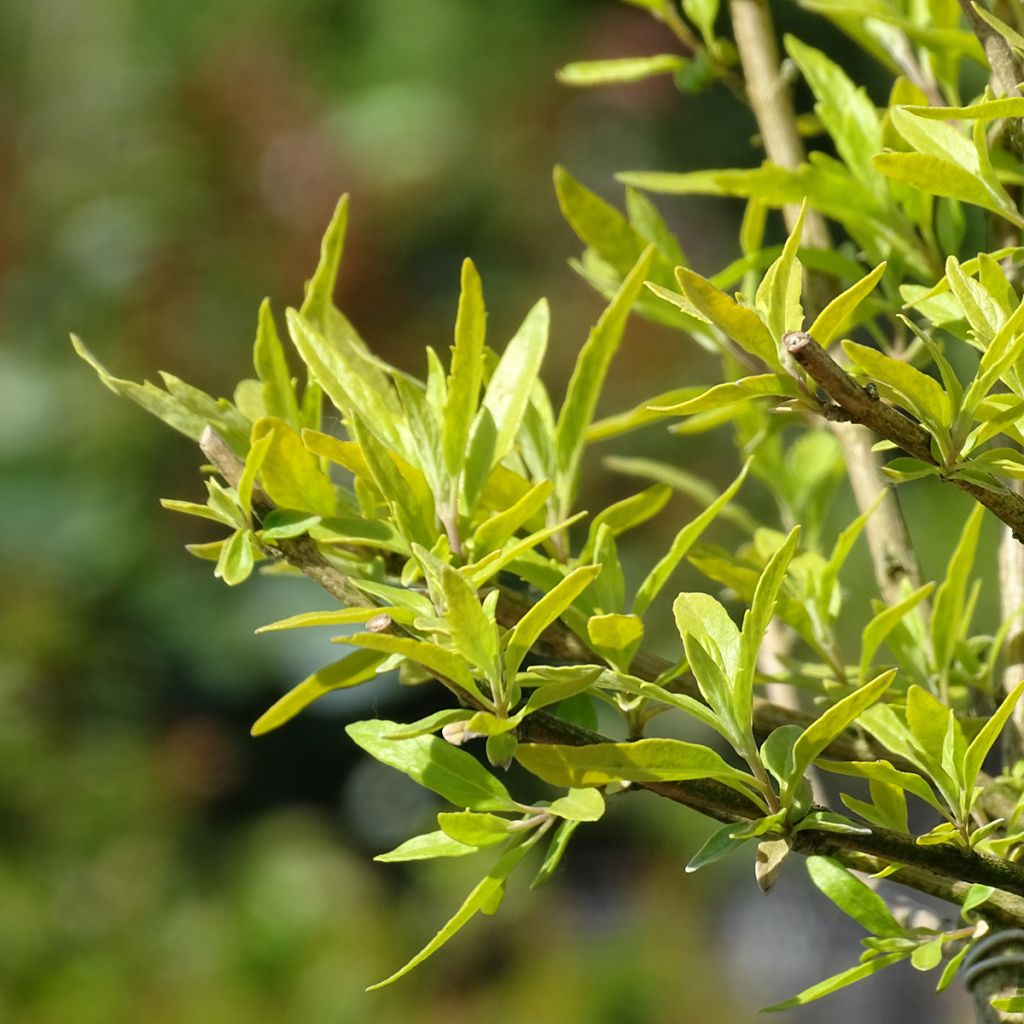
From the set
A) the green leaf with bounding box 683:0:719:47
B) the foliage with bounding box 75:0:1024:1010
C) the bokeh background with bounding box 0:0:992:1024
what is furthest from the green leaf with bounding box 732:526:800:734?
the bokeh background with bounding box 0:0:992:1024

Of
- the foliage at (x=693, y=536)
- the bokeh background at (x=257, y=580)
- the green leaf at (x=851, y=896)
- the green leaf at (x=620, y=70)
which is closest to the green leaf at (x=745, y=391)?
the foliage at (x=693, y=536)

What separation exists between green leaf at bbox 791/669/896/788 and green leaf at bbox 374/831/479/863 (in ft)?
0.22

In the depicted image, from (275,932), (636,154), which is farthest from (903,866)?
(636,154)

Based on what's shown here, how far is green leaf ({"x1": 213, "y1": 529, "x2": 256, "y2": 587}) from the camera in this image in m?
0.27

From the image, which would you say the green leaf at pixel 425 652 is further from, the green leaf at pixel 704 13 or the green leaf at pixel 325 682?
the green leaf at pixel 704 13

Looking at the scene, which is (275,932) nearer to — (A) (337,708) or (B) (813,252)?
(A) (337,708)

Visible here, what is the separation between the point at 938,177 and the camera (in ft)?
0.87

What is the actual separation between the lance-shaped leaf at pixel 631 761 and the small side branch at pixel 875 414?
65 mm

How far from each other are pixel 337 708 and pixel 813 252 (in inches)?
70.4

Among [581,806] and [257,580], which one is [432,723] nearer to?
[581,806]

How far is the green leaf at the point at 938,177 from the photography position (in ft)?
0.83

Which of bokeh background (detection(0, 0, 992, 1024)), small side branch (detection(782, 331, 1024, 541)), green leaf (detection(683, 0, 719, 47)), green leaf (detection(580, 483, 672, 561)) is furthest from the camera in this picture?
bokeh background (detection(0, 0, 992, 1024))

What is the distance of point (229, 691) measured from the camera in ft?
6.95

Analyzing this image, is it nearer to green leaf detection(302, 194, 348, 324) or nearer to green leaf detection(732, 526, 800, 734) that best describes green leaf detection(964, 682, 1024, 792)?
green leaf detection(732, 526, 800, 734)
